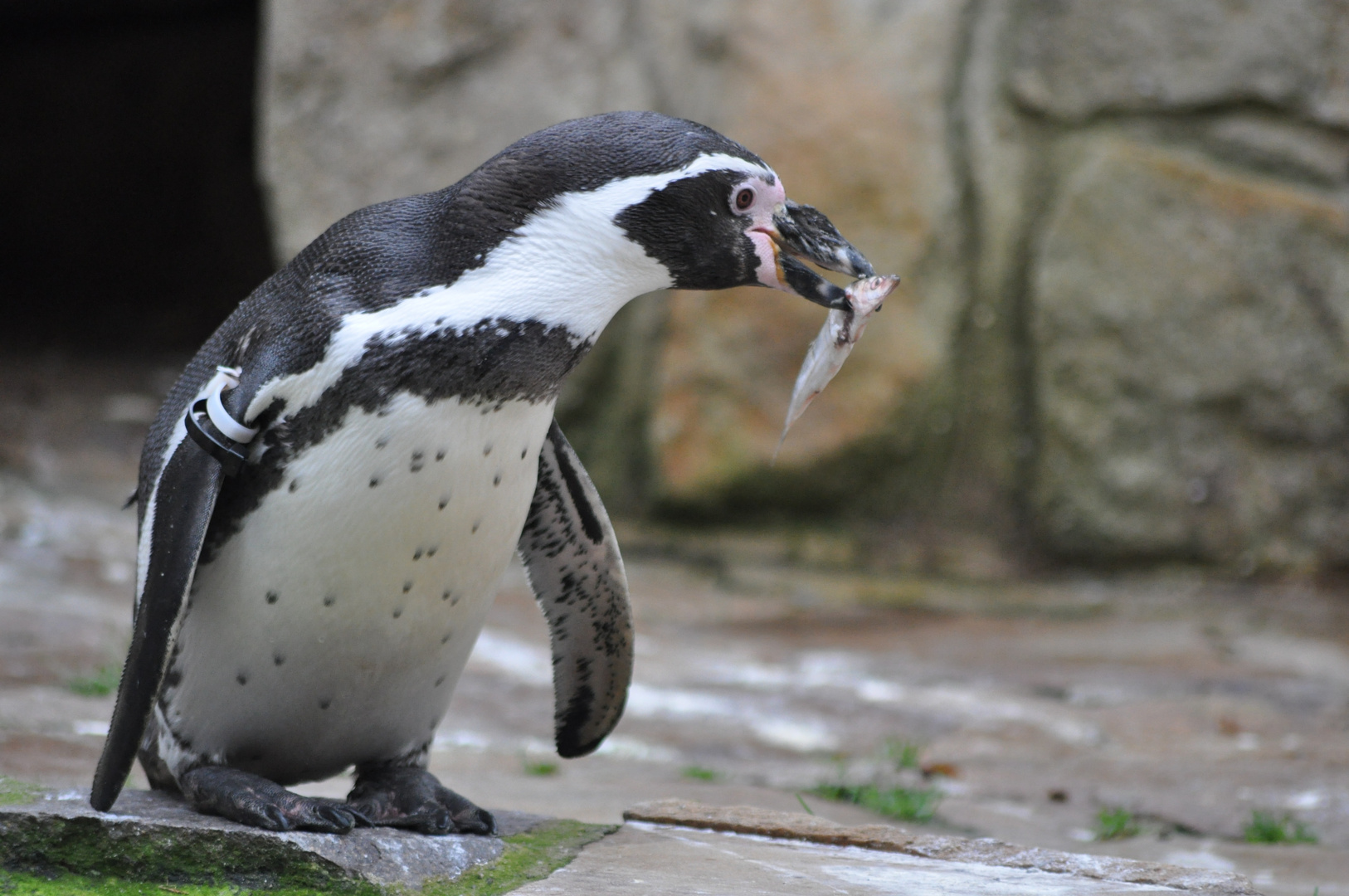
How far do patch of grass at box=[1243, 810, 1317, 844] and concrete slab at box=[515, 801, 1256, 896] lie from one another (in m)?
0.90

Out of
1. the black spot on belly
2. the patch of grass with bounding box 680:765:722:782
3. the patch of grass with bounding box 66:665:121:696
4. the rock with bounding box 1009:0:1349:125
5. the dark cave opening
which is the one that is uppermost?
the dark cave opening

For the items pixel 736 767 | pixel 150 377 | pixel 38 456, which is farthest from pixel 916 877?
pixel 150 377

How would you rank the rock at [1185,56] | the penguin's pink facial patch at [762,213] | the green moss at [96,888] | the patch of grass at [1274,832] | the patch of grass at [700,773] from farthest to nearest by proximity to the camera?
the rock at [1185,56] < the patch of grass at [700,773] < the patch of grass at [1274,832] < the penguin's pink facial patch at [762,213] < the green moss at [96,888]

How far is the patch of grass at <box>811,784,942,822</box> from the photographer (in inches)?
111

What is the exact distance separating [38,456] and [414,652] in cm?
447

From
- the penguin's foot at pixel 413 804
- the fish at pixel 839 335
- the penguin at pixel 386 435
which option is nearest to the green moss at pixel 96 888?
the penguin at pixel 386 435

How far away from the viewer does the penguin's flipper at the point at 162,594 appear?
1854 mm

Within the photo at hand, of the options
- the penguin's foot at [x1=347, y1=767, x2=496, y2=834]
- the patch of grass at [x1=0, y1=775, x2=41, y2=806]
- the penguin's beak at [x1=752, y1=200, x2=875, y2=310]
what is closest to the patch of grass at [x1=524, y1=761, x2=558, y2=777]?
the penguin's foot at [x1=347, y1=767, x2=496, y2=834]

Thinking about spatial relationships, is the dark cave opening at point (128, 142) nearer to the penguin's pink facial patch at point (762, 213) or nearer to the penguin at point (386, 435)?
the penguin at point (386, 435)

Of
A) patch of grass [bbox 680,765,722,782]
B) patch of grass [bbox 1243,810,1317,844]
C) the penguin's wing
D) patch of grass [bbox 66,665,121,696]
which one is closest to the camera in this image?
the penguin's wing

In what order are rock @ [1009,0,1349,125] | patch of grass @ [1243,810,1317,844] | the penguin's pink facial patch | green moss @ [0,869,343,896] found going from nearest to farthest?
1. green moss @ [0,869,343,896]
2. the penguin's pink facial patch
3. patch of grass @ [1243,810,1317,844]
4. rock @ [1009,0,1349,125]

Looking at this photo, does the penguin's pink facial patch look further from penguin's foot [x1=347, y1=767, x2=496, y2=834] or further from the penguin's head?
penguin's foot [x1=347, y1=767, x2=496, y2=834]

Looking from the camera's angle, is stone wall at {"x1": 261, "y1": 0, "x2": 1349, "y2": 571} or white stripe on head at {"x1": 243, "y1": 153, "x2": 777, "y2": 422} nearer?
→ white stripe on head at {"x1": 243, "y1": 153, "x2": 777, "y2": 422}

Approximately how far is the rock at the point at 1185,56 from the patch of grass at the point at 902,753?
10.1ft
